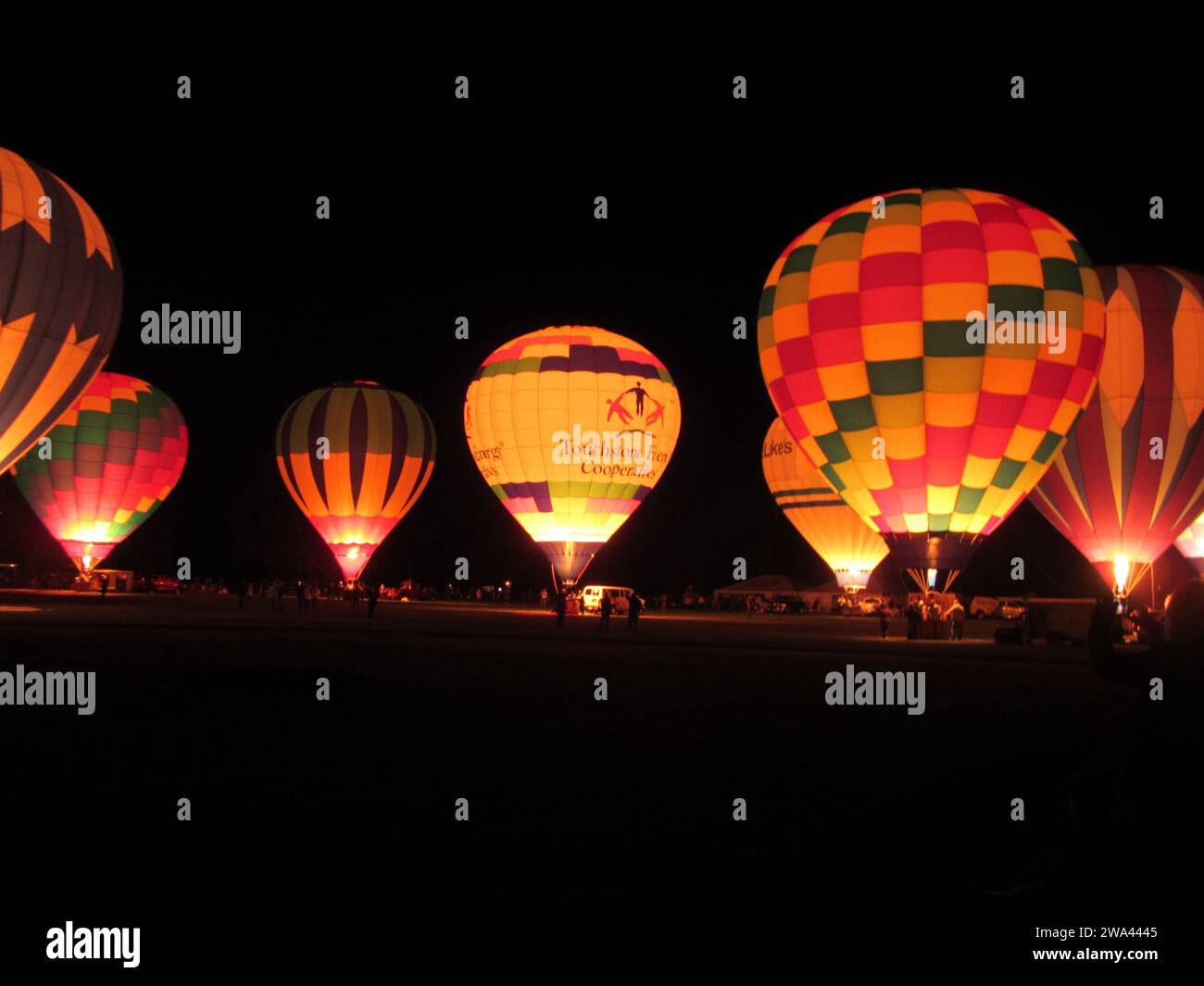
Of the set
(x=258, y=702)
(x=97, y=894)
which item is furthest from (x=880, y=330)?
(x=97, y=894)

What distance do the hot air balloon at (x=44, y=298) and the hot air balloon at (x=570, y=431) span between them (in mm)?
10475

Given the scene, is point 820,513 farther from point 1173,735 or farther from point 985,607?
point 1173,735

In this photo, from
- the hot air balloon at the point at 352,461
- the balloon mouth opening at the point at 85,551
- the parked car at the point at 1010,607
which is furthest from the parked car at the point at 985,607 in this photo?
the balloon mouth opening at the point at 85,551

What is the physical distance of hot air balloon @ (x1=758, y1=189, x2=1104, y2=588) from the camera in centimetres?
2092

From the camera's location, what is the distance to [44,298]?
2178 centimetres

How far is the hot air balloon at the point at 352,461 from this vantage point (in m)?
36.7

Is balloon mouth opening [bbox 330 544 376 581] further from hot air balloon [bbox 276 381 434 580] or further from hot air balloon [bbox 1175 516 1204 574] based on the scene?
hot air balloon [bbox 1175 516 1204 574]

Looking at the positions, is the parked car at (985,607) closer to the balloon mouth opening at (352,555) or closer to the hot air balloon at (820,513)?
the hot air balloon at (820,513)

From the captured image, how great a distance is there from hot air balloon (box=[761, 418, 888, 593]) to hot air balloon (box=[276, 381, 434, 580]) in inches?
542

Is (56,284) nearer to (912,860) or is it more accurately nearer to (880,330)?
(880,330)

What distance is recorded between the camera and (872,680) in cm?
1397

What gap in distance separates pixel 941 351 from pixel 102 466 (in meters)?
27.5

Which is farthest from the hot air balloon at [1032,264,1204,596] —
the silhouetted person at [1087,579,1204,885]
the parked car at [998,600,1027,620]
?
the parked car at [998,600,1027,620]

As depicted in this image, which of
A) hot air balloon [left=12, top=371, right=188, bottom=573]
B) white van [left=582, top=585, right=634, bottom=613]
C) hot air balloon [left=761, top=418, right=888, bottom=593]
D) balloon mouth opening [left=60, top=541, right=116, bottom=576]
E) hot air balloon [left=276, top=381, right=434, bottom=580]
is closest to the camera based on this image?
hot air balloon [left=276, top=381, right=434, bottom=580]
